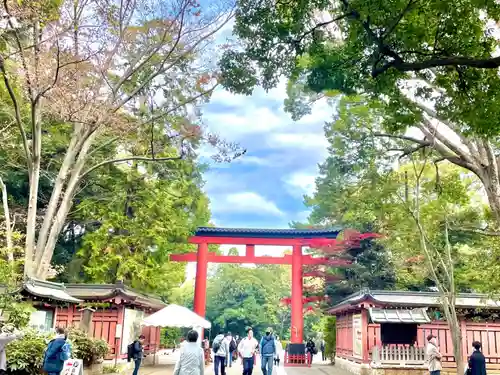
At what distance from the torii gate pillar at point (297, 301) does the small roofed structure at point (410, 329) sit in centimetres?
575

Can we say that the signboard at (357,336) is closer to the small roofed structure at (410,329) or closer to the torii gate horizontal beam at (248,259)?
the small roofed structure at (410,329)

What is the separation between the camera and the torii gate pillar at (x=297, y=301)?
25.3m

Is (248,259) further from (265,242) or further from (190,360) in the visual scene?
(190,360)

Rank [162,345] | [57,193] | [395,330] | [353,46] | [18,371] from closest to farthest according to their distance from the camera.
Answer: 1. [353,46]
2. [18,371]
3. [57,193]
4. [395,330]
5. [162,345]

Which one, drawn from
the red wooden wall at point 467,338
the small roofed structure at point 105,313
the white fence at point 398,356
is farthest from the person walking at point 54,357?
the red wooden wall at point 467,338

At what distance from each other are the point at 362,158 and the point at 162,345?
88.6ft

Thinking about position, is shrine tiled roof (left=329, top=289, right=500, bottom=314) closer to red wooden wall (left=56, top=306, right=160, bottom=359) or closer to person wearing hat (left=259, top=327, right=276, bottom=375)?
person wearing hat (left=259, top=327, right=276, bottom=375)

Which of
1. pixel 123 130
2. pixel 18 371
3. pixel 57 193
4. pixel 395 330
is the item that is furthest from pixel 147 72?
pixel 395 330

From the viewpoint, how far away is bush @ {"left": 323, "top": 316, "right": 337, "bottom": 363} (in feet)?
90.3

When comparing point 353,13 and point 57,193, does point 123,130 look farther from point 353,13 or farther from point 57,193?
point 353,13

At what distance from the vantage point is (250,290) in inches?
1575

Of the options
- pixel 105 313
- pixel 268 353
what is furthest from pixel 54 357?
pixel 105 313

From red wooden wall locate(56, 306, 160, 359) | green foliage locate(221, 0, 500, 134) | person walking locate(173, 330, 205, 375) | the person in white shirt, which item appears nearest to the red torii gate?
red wooden wall locate(56, 306, 160, 359)

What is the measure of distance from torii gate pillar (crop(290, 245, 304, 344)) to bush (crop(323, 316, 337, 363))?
3.10 m
